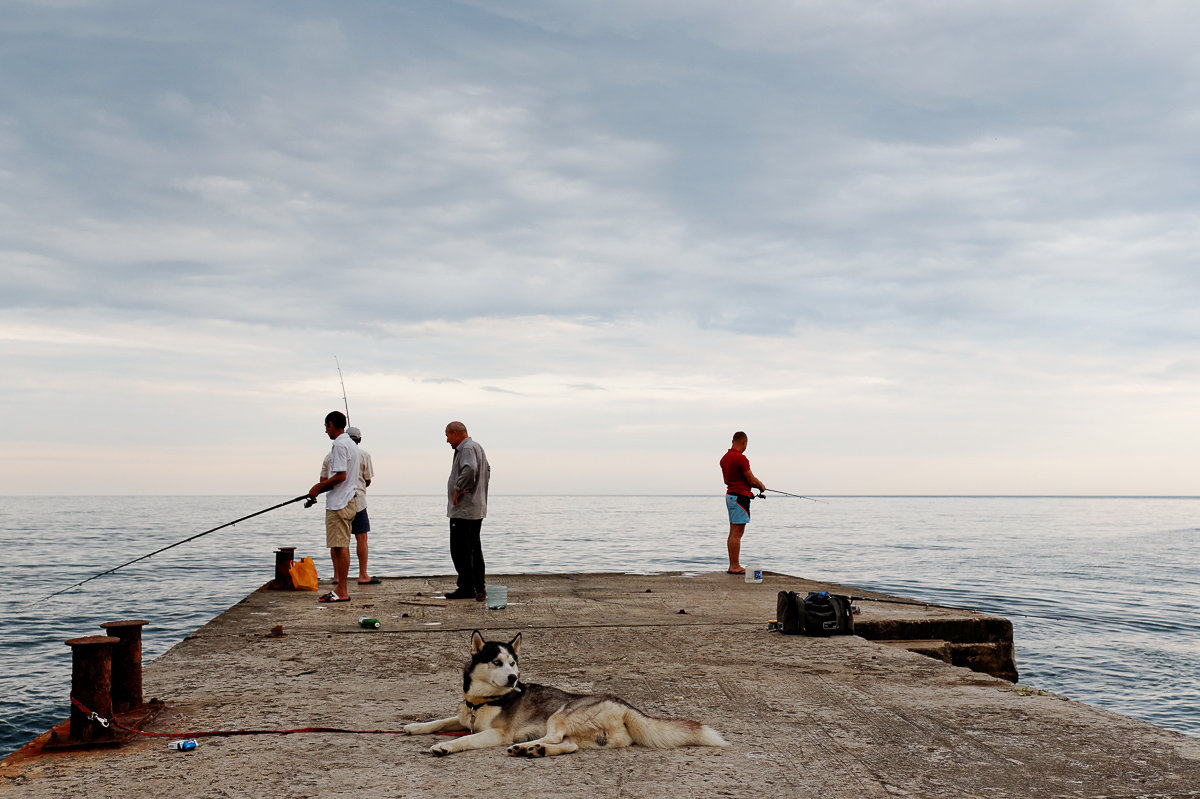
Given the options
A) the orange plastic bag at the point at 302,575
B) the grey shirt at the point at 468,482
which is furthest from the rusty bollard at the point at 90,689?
the orange plastic bag at the point at 302,575

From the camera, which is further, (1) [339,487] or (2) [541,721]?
(1) [339,487]

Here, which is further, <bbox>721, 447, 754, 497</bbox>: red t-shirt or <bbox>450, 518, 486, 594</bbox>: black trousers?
<bbox>721, 447, 754, 497</bbox>: red t-shirt

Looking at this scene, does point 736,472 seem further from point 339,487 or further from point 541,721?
point 541,721

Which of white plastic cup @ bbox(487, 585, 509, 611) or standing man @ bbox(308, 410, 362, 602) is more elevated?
standing man @ bbox(308, 410, 362, 602)

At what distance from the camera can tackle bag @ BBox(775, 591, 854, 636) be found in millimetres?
7551

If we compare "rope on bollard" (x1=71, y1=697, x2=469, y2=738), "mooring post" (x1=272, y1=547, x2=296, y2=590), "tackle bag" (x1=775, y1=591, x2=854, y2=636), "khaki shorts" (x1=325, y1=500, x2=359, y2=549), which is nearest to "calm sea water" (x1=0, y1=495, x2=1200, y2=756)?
"mooring post" (x1=272, y1=547, x2=296, y2=590)

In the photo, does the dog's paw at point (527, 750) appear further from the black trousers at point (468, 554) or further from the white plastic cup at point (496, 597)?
the black trousers at point (468, 554)

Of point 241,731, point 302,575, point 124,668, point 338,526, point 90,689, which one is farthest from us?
point 302,575

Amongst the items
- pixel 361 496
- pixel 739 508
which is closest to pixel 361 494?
pixel 361 496

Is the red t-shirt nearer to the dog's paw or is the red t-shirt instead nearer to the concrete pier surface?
the concrete pier surface

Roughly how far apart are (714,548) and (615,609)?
26.6m

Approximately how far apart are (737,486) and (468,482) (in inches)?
169

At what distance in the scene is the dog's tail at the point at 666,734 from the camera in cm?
418

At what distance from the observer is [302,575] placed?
11.3m
